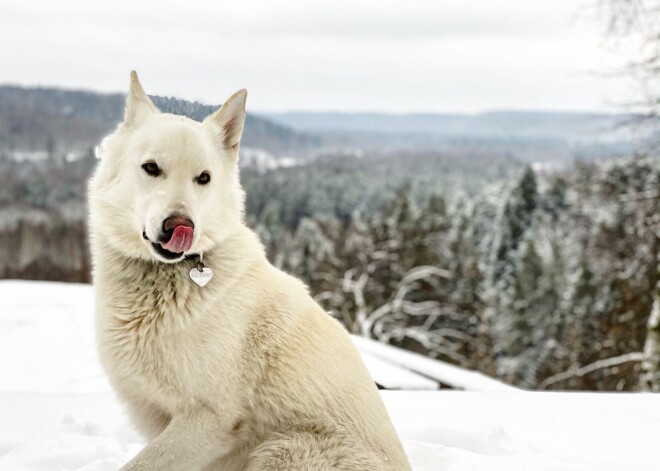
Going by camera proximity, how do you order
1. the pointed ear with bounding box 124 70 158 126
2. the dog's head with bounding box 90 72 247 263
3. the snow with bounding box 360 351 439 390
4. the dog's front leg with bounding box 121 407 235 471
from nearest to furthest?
1. the dog's front leg with bounding box 121 407 235 471
2. the dog's head with bounding box 90 72 247 263
3. the pointed ear with bounding box 124 70 158 126
4. the snow with bounding box 360 351 439 390

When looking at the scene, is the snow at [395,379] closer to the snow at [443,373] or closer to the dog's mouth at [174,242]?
the snow at [443,373]

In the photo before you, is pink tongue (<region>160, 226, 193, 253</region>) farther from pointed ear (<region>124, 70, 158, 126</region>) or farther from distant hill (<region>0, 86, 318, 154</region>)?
distant hill (<region>0, 86, 318, 154</region>)

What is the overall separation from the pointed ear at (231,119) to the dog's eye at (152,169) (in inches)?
20.8

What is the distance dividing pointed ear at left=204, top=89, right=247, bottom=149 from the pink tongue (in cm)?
82

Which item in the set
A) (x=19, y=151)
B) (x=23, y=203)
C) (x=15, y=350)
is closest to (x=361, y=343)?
(x=15, y=350)

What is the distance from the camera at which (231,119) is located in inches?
155

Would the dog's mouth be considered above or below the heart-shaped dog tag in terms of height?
above

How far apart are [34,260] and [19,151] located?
95.6 meters

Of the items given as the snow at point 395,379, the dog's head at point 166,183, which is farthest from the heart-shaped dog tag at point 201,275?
the snow at point 395,379

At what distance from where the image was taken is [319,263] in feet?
156

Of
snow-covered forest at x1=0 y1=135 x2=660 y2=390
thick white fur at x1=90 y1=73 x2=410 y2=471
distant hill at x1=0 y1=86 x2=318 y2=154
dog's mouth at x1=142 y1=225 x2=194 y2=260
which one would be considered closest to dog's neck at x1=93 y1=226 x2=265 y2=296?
thick white fur at x1=90 y1=73 x2=410 y2=471

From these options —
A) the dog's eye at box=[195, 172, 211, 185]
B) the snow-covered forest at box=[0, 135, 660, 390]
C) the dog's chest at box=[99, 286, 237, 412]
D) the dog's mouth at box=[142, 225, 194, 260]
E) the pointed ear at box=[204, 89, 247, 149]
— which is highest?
the pointed ear at box=[204, 89, 247, 149]

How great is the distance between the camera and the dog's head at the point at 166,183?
3.36 metres

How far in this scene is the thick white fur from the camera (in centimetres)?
338
